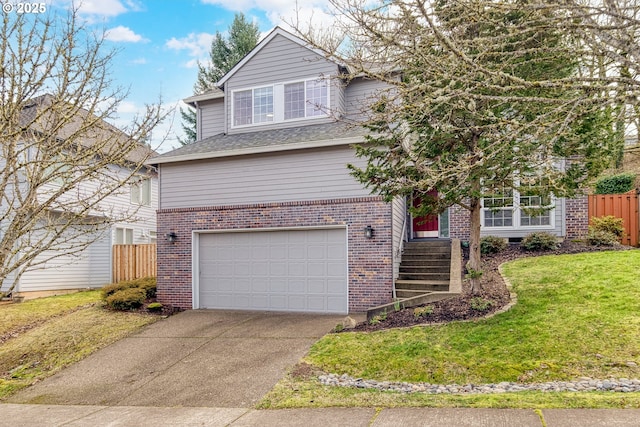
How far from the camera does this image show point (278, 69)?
13.7 m

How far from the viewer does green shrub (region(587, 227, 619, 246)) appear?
12383 mm

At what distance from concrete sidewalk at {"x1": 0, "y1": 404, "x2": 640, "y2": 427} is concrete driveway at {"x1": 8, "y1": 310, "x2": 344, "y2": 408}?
0.97ft

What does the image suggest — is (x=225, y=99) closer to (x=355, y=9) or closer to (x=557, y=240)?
(x=355, y=9)

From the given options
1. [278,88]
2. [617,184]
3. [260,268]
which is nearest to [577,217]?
[617,184]

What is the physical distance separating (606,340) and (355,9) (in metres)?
6.05

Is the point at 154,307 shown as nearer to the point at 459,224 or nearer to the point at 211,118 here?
the point at 211,118

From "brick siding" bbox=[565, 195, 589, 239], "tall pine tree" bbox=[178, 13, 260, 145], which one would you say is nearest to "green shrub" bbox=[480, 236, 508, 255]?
"brick siding" bbox=[565, 195, 589, 239]

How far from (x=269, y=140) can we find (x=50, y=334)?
7.00 metres

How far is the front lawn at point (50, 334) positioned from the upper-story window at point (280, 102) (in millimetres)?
6630

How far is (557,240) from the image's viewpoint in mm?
12883

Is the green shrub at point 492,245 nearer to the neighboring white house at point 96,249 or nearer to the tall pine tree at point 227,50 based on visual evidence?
the neighboring white house at point 96,249

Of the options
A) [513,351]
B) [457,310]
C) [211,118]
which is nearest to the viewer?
[513,351]

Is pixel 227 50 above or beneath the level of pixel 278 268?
above

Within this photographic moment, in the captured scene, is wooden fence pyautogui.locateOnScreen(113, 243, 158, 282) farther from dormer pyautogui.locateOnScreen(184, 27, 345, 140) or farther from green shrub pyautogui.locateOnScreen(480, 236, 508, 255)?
green shrub pyautogui.locateOnScreen(480, 236, 508, 255)
